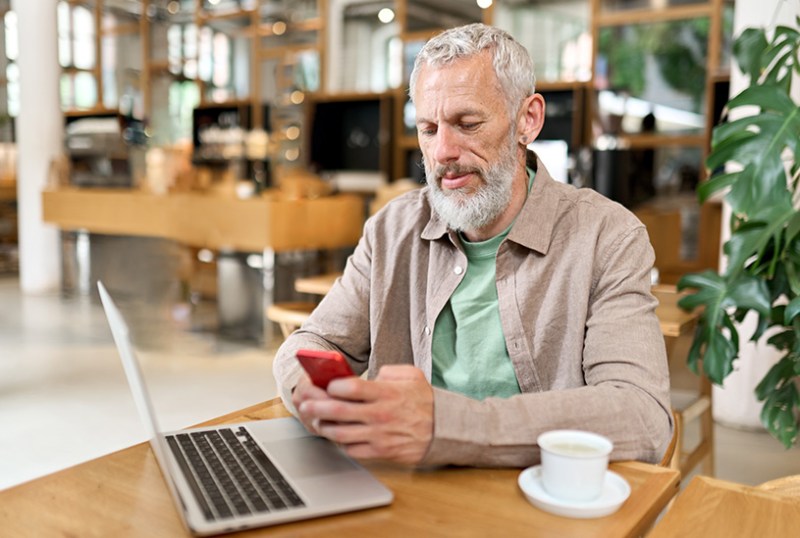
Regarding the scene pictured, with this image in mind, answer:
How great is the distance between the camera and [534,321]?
1.42 metres

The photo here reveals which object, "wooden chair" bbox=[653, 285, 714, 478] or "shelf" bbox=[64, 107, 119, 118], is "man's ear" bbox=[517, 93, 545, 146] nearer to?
"wooden chair" bbox=[653, 285, 714, 478]

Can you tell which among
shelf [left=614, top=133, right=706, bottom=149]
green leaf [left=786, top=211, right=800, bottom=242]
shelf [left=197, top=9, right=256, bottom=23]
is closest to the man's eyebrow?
green leaf [left=786, top=211, right=800, bottom=242]

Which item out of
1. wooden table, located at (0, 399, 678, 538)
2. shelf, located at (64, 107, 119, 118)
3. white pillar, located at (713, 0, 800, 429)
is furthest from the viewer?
shelf, located at (64, 107, 119, 118)

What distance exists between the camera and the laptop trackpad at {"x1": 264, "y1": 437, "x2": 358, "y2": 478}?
102 cm

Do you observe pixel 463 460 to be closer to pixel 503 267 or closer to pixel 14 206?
pixel 503 267

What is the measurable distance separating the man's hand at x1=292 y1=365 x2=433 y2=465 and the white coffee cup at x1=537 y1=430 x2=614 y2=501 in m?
0.16

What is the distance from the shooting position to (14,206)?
10.1 m

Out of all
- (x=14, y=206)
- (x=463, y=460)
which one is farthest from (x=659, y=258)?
(x=14, y=206)

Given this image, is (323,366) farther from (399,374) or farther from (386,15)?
(386,15)

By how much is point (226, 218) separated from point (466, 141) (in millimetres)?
4070

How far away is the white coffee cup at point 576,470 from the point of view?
0.91 metres

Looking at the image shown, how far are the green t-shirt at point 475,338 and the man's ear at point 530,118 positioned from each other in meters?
0.20

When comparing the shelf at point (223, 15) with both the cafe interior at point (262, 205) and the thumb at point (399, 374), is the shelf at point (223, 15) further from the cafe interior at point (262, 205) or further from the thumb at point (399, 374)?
the thumb at point (399, 374)

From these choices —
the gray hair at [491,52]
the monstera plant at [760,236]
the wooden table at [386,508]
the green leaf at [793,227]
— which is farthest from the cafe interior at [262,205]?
the gray hair at [491,52]
